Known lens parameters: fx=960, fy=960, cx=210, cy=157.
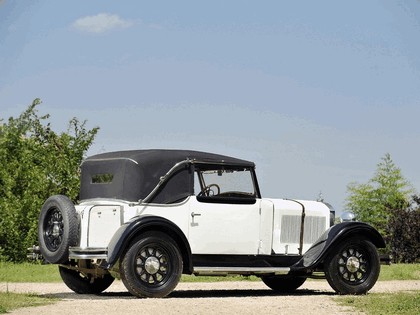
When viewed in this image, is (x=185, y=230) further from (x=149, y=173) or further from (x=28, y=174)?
(x=28, y=174)

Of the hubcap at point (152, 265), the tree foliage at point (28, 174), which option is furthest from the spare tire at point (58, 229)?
the tree foliage at point (28, 174)

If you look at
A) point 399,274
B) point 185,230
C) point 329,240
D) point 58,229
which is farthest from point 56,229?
point 399,274

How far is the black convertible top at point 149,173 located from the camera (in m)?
13.3

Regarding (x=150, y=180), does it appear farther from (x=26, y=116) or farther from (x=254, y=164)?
(x=26, y=116)

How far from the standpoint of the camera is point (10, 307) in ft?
37.0

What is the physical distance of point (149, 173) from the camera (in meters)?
13.4

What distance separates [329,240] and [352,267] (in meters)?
0.58

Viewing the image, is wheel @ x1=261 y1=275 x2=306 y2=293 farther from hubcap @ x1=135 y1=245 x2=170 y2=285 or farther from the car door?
hubcap @ x1=135 y1=245 x2=170 y2=285

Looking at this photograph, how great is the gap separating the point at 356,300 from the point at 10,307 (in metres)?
4.55

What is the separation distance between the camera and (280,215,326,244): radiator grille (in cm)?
1438

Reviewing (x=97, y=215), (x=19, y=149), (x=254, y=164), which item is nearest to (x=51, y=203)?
(x=97, y=215)

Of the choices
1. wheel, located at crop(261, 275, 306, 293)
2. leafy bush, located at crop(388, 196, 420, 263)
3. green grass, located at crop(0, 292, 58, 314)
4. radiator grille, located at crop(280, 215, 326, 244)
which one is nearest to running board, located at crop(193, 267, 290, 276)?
radiator grille, located at crop(280, 215, 326, 244)

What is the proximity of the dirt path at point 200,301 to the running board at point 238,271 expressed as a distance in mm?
346

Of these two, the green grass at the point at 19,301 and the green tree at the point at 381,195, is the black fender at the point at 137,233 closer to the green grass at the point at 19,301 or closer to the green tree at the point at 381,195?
the green grass at the point at 19,301
